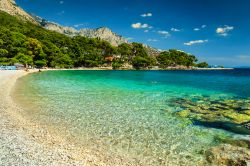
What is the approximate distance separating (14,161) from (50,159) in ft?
3.80

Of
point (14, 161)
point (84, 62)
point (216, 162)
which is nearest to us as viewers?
point (14, 161)

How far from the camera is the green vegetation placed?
8688cm

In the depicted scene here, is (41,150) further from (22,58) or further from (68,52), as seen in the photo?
(68,52)

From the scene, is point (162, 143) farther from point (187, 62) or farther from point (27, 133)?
point (187, 62)

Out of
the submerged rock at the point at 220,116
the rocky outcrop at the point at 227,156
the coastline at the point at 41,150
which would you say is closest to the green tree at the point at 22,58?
the submerged rock at the point at 220,116

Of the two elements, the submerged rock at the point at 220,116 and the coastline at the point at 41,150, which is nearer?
the coastline at the point at 41,150

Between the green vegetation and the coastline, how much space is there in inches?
2914

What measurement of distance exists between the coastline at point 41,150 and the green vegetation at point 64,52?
7402cm

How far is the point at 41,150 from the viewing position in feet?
33.3

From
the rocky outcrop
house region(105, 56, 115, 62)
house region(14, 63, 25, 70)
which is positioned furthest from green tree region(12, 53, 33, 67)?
the rocky outcrop

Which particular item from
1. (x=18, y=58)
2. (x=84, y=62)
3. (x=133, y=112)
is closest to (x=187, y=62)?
(x=84, y=62)

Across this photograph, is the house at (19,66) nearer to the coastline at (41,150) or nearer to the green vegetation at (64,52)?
the green vegetation at (64,52)

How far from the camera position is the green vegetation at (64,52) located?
86875 mm

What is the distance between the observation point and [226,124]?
53.9 feet
